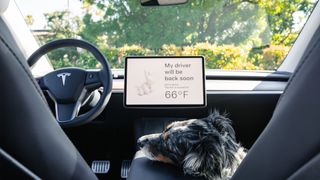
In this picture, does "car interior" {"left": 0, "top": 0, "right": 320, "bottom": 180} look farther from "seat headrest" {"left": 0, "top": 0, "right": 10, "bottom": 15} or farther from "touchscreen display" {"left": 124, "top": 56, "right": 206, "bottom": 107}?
"seat headrest" {"left": 0, "top": 0, "right": 10, "bottom": 15}

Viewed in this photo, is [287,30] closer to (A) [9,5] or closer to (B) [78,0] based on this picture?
(B) [78,0]

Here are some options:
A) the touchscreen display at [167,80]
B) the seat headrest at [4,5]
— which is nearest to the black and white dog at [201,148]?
the touchscreen display at [167,80]

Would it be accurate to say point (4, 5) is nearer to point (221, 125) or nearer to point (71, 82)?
point (71, 82)

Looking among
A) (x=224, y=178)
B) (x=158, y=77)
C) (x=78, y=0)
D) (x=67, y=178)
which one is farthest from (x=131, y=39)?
(x=67, y=178)

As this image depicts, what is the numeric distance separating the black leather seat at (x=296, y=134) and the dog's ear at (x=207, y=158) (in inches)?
21.4

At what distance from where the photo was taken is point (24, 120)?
3.49 feet

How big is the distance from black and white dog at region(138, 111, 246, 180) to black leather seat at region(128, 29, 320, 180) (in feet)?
1.81

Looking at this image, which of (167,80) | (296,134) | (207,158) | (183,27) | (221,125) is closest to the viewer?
(296,134)

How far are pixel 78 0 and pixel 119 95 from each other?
2.78ft

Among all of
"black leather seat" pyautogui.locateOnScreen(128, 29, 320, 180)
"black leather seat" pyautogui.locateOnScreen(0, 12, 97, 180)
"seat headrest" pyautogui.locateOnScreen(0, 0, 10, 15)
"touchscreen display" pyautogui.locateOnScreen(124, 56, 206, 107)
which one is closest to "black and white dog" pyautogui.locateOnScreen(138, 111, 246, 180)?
"touchscreen display" pyautogui.locateOnScreen(124, 56, 206, 107)

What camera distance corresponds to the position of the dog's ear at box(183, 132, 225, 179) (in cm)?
170

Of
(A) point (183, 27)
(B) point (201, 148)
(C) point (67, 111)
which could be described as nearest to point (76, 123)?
(C) point (67, 111)

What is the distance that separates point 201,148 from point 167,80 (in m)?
0.65

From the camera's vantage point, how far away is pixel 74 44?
201 cm
